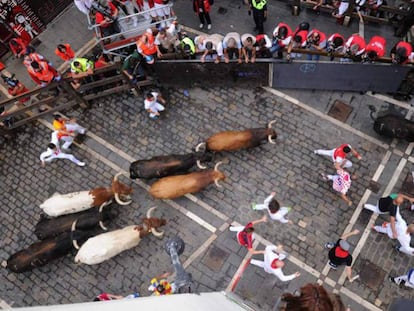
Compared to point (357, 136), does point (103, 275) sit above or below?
below

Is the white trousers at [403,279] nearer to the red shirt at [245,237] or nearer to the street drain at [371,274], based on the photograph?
the street drain at [371,274]

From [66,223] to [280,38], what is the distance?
8.70 metres

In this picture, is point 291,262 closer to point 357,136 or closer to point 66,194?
point 357,136

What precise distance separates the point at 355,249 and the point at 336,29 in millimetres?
7959

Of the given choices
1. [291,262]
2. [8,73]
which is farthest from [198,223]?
[8,73]

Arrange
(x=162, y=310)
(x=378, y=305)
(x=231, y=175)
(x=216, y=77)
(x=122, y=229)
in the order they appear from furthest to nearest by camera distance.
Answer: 1. (x=216, y=77)
2. (x=231, y=175)
3. (x=122, y=229)
4. (x=378, y=305)
5. (x=162, y=310)

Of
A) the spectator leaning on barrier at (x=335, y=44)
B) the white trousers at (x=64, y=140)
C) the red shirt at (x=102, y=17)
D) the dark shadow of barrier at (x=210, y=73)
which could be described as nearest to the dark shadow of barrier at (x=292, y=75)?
the dark shadow of barrier at (x=210, y=73)

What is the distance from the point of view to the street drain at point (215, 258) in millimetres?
→ 11992

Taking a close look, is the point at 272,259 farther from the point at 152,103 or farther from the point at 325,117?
the point at 152,103

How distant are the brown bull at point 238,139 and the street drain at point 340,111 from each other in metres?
2.37

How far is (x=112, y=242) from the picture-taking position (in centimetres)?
1162

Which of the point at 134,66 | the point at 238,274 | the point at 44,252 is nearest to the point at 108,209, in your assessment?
the point at 44,252

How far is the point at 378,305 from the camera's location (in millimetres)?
11117

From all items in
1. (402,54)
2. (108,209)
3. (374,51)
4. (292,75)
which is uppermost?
(374,51)
